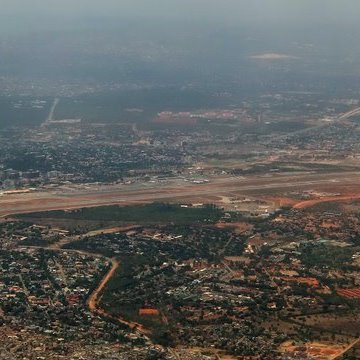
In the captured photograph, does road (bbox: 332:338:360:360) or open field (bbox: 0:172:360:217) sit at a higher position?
road (bbox: 332:338:360:360)

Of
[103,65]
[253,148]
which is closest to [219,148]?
[253,148]

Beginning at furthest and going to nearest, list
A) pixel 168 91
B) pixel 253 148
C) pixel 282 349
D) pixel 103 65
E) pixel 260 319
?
1. pixel 103 65
2. pixel 168 91
3. pixel 253 148
4. pixel 260 319
5. pixel 282 349

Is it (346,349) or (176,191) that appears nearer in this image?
(346,349)

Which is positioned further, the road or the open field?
the open field

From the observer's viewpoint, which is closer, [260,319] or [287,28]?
[260,319]

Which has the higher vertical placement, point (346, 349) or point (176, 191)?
point (346, 349)

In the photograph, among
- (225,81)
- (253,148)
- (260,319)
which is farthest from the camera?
(225,81)

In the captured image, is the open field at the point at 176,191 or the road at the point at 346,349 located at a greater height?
the road at the point at 346,349

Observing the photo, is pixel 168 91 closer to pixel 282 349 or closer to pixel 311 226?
pixel 311 226
